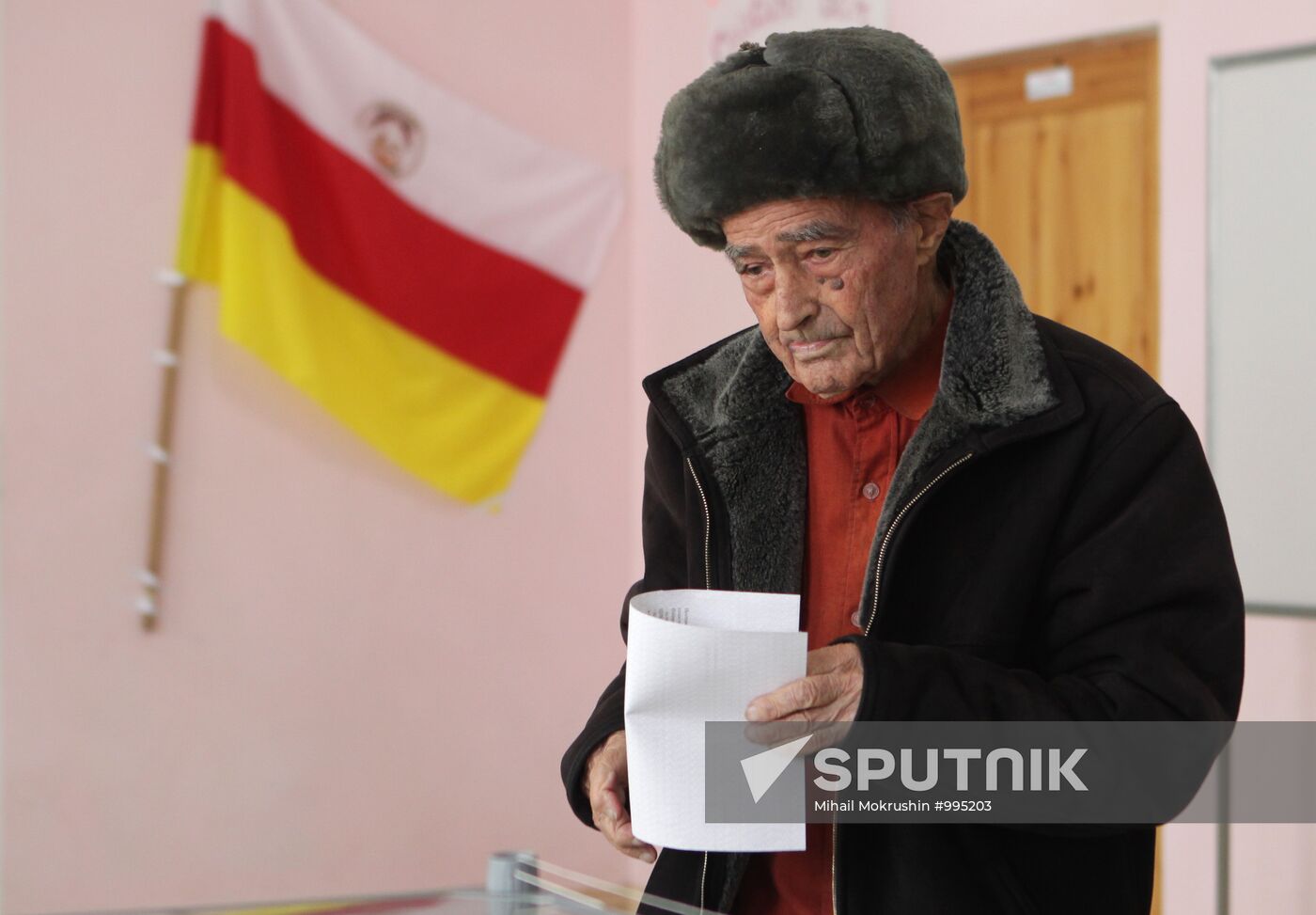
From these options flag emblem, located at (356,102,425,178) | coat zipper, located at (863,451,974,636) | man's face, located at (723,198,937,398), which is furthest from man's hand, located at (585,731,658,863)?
flag emblem, located at (356,102,425,178)

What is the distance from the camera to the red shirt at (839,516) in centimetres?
120

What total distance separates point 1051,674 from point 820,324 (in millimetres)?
338

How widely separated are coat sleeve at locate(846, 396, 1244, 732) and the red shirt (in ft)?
0.52

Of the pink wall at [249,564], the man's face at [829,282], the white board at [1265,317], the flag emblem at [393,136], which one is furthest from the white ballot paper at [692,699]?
the flag emblem at [393,136]

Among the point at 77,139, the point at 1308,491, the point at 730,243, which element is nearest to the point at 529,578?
the point at 77,139

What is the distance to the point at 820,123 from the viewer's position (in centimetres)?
111

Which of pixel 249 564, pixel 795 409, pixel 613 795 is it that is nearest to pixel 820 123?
pixel 795 409

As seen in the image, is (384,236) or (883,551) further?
(384,236)

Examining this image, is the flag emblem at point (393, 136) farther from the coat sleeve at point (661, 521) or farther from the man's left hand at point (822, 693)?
the man's left hand at point (822, 693)

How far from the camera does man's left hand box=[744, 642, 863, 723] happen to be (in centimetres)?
96

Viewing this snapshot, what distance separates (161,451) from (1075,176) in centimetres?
196

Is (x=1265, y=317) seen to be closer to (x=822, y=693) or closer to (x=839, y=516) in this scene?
(x=839, y=516)

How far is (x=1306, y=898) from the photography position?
8.52ft

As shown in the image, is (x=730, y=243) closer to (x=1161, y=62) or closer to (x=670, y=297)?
(x=1161, y=62)
